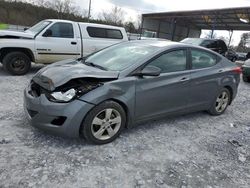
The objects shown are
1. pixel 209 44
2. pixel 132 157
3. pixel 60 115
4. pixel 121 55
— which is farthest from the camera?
pixel 209 44

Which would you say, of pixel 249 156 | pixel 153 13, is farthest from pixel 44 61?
pixel 153 13

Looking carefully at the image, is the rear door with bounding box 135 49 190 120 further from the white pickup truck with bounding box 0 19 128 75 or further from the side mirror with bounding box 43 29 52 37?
the side mirror with bounding box 43 29 52 37

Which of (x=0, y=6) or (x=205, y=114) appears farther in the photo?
(x=0, y=6)

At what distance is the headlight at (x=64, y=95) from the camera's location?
3.21 metres

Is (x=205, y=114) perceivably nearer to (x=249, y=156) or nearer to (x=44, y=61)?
(x=249, y=156)

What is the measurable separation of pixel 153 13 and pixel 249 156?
36832mm

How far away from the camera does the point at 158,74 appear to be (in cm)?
375

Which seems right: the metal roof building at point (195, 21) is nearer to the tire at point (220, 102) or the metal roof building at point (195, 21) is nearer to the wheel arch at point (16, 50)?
the tire at point (220, 102)

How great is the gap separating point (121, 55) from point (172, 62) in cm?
88

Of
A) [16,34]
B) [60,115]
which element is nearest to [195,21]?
[16,34]

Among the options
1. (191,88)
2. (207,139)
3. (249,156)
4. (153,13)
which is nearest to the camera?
(249,156)

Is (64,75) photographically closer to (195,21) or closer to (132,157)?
(132,157)

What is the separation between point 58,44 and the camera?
768 centimetres

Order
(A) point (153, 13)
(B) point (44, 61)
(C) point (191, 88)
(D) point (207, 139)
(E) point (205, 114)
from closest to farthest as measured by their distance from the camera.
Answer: (D) point (207, 139), (C) point (191, 88), (E) point (205, 114), (B) point (44, 61), (A) point (153, 13)
